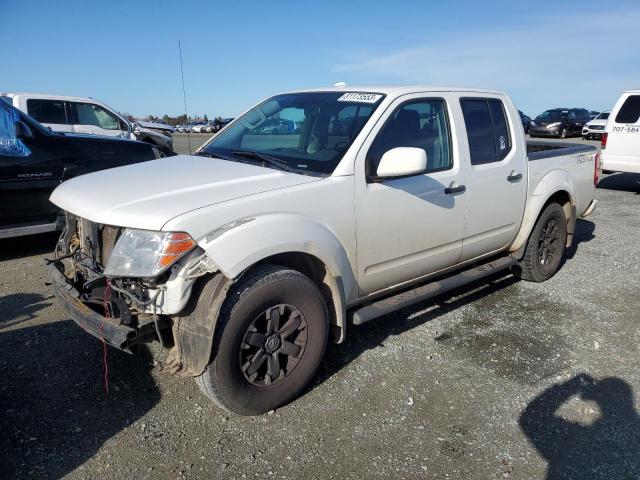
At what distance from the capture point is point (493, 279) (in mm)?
5410

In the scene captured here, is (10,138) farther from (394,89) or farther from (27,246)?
(394,89)

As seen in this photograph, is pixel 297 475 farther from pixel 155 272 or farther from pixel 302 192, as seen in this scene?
pixel 302 192

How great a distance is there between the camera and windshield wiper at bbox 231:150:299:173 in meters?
3.30

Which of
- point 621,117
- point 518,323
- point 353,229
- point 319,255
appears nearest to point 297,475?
point 319,255

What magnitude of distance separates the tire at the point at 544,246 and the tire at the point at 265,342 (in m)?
2.82

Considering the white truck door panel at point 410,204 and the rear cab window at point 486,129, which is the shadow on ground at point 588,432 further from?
the rear cab window at point 486,129

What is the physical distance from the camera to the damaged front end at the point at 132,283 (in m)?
2.56

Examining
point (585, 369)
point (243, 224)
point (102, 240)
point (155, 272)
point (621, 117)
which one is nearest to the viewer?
point (155, 272)

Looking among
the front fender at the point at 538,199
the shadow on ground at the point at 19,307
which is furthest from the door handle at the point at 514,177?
the shadow on ground at the point at 19,307

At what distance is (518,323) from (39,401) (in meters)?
3.66

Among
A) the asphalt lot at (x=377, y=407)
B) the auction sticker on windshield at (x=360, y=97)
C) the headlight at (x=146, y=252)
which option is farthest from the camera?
the auction sticker on windshield at (x=360, y=97)

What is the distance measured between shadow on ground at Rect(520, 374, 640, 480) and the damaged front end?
6.84 ft

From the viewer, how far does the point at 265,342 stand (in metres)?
2.91

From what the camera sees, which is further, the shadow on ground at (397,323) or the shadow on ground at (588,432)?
the shadow on ground at (397,323)
